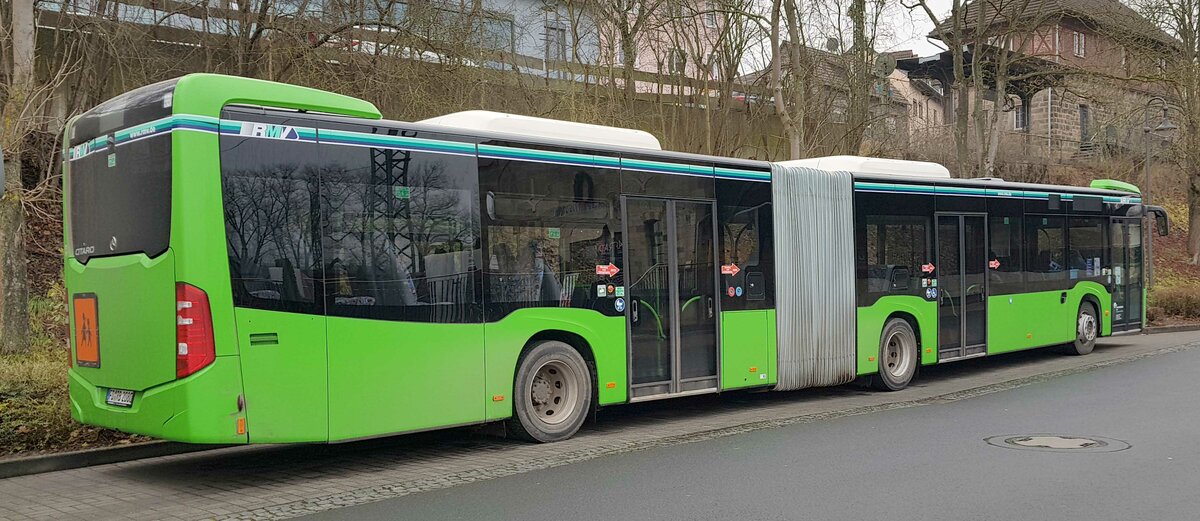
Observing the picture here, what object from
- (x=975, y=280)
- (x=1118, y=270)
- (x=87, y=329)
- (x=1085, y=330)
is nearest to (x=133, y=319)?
(x=87, y=329)

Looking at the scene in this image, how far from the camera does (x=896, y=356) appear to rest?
50.0ft

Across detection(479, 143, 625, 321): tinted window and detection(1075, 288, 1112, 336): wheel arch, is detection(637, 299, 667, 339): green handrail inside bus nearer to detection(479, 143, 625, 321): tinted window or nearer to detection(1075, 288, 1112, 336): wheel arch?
detection(479, 143, 625, 321): tinted window

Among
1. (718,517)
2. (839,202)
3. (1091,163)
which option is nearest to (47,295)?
(839,202)

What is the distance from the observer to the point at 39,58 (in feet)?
59.7

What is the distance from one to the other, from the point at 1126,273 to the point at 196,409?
1833cm

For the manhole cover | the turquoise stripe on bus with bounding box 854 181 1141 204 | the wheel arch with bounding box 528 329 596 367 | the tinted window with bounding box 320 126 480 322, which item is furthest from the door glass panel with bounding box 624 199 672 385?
the turquoise stripe on bus with bounding box 854 181 1141 204

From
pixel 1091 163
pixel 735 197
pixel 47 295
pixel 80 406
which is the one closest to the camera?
pixel 80 406

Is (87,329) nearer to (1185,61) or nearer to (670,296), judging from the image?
(670,296)

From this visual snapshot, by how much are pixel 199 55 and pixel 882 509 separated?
15255 millimetres

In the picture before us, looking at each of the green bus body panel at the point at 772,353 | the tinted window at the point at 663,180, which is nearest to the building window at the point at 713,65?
the green bus body panel at the point at 772,353

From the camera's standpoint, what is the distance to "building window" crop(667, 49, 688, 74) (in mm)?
26266

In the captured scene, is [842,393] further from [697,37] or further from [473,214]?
[697,37]

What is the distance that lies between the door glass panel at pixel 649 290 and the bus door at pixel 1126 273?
12.2m

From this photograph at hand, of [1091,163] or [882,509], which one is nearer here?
[882,509]
